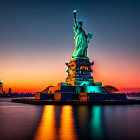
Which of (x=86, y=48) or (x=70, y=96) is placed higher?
(x=86, y=48)

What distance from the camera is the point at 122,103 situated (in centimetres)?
4009

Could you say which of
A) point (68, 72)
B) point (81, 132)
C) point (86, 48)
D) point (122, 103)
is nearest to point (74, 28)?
point (86, 48)

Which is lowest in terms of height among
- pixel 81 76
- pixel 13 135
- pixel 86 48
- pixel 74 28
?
pixel 13 135

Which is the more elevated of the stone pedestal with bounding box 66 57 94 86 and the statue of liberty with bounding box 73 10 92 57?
the statue of liberty with bounding box 73 10 92 57

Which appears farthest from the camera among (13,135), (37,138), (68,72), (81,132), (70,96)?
(68,72)

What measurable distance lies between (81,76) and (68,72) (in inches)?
187

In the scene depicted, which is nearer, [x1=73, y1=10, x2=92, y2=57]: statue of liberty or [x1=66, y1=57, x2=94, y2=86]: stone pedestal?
[x1=66, y1=57, x2=94, y2=86]: stone pedestal

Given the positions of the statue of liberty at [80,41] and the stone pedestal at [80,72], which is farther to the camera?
the statue of liberty at [80,41]

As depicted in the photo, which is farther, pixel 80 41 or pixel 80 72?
pixel 80 41

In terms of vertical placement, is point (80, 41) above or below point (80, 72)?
above

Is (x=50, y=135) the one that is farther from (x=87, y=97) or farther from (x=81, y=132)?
(x=87, y=97)

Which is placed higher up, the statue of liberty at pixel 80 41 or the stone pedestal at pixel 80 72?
the statue of liberty at pixel 80 41

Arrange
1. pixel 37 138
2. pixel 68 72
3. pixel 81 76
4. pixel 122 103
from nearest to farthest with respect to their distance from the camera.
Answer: pixel 37 138 → pixel 122 103 → pixel 81 76 → pixel 68 72

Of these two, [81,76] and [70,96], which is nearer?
[70,96]
